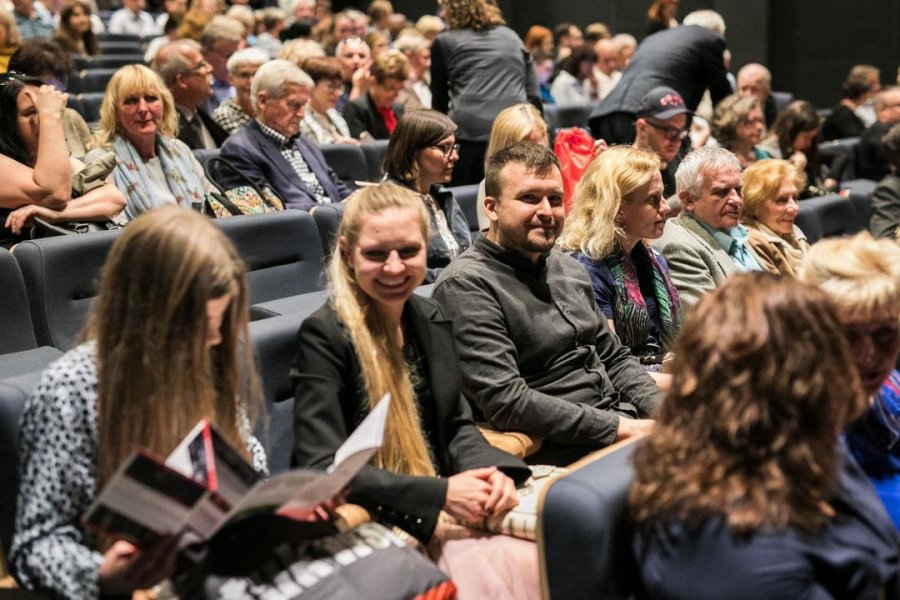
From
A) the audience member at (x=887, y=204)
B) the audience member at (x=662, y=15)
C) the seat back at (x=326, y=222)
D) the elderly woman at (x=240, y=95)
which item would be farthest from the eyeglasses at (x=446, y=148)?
the audience member at (x=662, y=15)

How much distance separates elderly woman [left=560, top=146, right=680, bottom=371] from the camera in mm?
2723

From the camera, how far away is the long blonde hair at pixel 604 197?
8.90 feet

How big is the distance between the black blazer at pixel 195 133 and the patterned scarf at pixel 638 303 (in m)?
2.48

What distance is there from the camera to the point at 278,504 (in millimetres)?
1428

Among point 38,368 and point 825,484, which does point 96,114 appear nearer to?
point 38,368

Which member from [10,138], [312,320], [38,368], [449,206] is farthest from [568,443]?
[10,138]

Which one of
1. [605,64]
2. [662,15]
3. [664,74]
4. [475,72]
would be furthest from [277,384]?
[605,64]

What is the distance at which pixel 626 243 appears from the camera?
2750mm

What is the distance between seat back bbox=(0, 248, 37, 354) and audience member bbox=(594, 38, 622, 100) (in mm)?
6457

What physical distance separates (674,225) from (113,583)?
2061 millimetres

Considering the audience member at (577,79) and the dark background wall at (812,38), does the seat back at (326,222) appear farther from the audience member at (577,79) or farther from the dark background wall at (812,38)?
the dark background wall at (812,38)

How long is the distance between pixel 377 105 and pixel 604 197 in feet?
10.2

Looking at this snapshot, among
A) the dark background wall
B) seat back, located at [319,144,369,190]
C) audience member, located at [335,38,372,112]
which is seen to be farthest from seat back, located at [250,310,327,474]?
the dark background wall

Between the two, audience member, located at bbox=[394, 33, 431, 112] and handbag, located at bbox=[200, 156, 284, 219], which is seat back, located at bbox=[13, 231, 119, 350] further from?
audience member, located at bbox=[394, 33, 431, 112]
